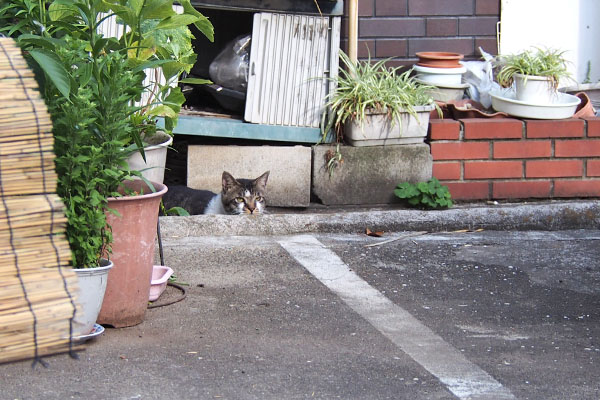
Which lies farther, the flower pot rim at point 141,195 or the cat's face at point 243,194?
the cat's face at point 243,194

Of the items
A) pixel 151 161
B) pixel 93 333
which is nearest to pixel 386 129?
pixel 151 161

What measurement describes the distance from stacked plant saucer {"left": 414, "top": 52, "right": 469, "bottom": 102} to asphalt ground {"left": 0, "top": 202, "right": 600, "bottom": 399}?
1.03m

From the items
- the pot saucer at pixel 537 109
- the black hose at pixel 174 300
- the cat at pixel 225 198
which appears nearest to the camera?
the black hose at pixel 174 300

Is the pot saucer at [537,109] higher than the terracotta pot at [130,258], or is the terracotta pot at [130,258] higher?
the pot saucer at [537,109]

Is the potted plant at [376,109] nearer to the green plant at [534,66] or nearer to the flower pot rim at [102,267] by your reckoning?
the green plant at [534,66]

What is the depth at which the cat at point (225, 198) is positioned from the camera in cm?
534

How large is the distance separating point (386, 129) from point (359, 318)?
2049 mm

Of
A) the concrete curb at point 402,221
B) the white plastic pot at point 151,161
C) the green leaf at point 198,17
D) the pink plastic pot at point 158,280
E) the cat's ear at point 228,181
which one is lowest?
the pink plastic pot at point 158,280

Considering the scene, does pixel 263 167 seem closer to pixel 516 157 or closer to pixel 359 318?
pixel 516 157

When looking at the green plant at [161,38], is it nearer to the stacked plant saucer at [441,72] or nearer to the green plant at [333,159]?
the green plant at [333,159]

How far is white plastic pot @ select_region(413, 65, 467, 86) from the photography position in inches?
229

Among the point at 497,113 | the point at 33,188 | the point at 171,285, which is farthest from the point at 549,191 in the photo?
the point at 33,188

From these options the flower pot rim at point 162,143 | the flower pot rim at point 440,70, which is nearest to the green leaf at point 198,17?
the flower pot rim at point 162,143

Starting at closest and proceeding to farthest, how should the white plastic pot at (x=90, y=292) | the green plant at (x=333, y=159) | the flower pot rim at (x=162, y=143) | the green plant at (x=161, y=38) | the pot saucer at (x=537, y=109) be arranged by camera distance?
the white plastic pot at (x=90, y=292) → the green plant at (x=161, y=38) → the flower pot rim at (x=162, y=143) → the green plant at (x=333, y=159) → the pot saucer at (x=537, y=109)
